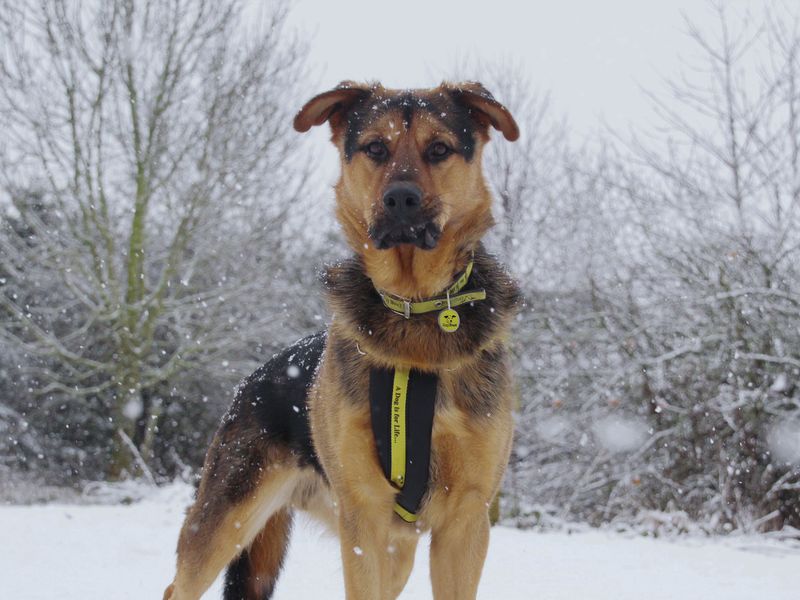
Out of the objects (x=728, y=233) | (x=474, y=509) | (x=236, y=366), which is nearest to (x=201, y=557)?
(x=474, y=509)

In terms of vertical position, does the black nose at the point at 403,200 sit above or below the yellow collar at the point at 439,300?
above

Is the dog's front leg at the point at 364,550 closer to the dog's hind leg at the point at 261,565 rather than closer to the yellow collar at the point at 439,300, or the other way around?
the yellow collar at the point at 439,300

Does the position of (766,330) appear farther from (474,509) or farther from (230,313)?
(230,313)

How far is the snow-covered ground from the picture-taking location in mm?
5375

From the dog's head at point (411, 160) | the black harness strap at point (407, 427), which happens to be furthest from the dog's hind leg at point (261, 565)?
the dog's head at point (411, 160)

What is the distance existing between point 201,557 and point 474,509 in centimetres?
148

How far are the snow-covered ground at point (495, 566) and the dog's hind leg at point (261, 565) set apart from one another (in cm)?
13

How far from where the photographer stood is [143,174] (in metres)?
14.9

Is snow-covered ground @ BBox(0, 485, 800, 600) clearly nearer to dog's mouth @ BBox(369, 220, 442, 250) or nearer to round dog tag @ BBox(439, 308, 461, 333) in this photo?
round dog tag @ BBox(439, 308, 461, 333)

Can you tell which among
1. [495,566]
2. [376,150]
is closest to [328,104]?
[376,150]

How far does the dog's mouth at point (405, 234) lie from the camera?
10.2ft

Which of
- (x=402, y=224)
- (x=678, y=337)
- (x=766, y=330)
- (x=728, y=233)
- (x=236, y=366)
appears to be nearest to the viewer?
(x=402, y=224)

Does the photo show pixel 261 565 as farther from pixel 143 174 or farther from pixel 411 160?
pixel 143 174

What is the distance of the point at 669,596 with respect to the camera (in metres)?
5.27
